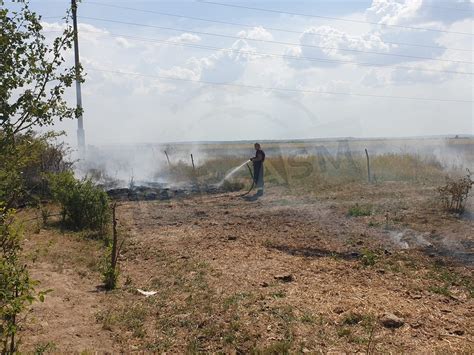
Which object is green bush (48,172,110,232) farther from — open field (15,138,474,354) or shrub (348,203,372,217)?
shrub (348,203,372,217)

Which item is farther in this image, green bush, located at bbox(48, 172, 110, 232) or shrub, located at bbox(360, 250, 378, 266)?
green bush, located at bbox(48, 172, 110, 232)

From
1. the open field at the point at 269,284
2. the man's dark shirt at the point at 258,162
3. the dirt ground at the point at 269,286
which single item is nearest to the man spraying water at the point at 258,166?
the man's dark shirt at the point at 258,162

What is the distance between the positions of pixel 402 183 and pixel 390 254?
9.26m

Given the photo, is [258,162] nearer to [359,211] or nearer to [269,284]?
[359,211]

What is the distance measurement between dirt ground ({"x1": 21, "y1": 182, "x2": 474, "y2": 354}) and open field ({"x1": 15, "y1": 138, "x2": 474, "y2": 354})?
0.07 ft

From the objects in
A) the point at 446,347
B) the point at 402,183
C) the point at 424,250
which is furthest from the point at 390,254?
the point at 402,183

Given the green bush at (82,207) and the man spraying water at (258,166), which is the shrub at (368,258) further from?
the man spraying water at (258,166)

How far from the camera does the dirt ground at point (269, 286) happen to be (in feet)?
14.3

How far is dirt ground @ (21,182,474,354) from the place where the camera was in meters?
4.36

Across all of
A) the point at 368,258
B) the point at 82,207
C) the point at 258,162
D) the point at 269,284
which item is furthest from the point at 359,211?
the point at 82,207

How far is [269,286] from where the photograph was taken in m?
5.81

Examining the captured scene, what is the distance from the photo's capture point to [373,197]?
12711mm

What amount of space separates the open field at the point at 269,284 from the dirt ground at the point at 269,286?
0.07ft

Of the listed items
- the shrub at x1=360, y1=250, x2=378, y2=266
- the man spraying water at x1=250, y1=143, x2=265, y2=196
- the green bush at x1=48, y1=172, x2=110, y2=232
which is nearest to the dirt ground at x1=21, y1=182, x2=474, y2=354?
the shrub at x1=360, y1=250, x2=378, y2=266
